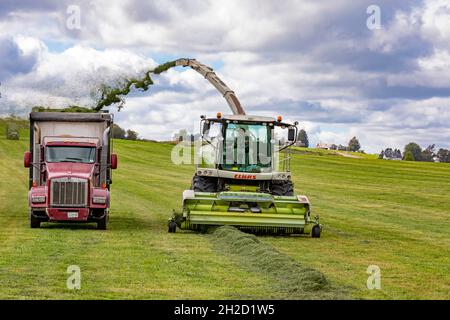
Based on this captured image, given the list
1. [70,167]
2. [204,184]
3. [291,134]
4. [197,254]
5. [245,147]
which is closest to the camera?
[197,254]

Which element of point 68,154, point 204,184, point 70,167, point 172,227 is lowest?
point 172,227

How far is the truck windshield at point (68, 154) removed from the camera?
2470 centimetres

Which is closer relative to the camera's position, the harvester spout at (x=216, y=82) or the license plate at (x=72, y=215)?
the license plate at (x=72, y=215)

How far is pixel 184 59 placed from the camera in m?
34.2

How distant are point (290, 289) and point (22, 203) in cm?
2365

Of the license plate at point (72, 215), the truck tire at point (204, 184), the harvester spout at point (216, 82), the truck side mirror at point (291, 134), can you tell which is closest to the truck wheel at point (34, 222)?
the license plate at point (72, 215)

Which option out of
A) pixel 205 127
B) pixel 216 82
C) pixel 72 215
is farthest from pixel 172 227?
pixel 216 82

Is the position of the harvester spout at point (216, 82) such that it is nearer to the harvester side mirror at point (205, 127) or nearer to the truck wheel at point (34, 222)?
the harvester side mirror at point (205, 127)

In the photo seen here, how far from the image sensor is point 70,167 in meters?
24.3

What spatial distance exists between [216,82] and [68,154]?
8.50 metres

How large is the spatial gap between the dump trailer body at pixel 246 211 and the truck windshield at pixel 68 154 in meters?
3.43

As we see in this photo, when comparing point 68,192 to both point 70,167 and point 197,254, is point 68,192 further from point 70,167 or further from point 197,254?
point 197,254

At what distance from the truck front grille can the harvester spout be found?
8296mm

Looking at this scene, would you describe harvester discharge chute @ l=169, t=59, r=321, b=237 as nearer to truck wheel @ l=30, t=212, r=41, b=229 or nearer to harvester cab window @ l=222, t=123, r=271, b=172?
harvester cab window @ l=222, t=123, r=271, b=172
